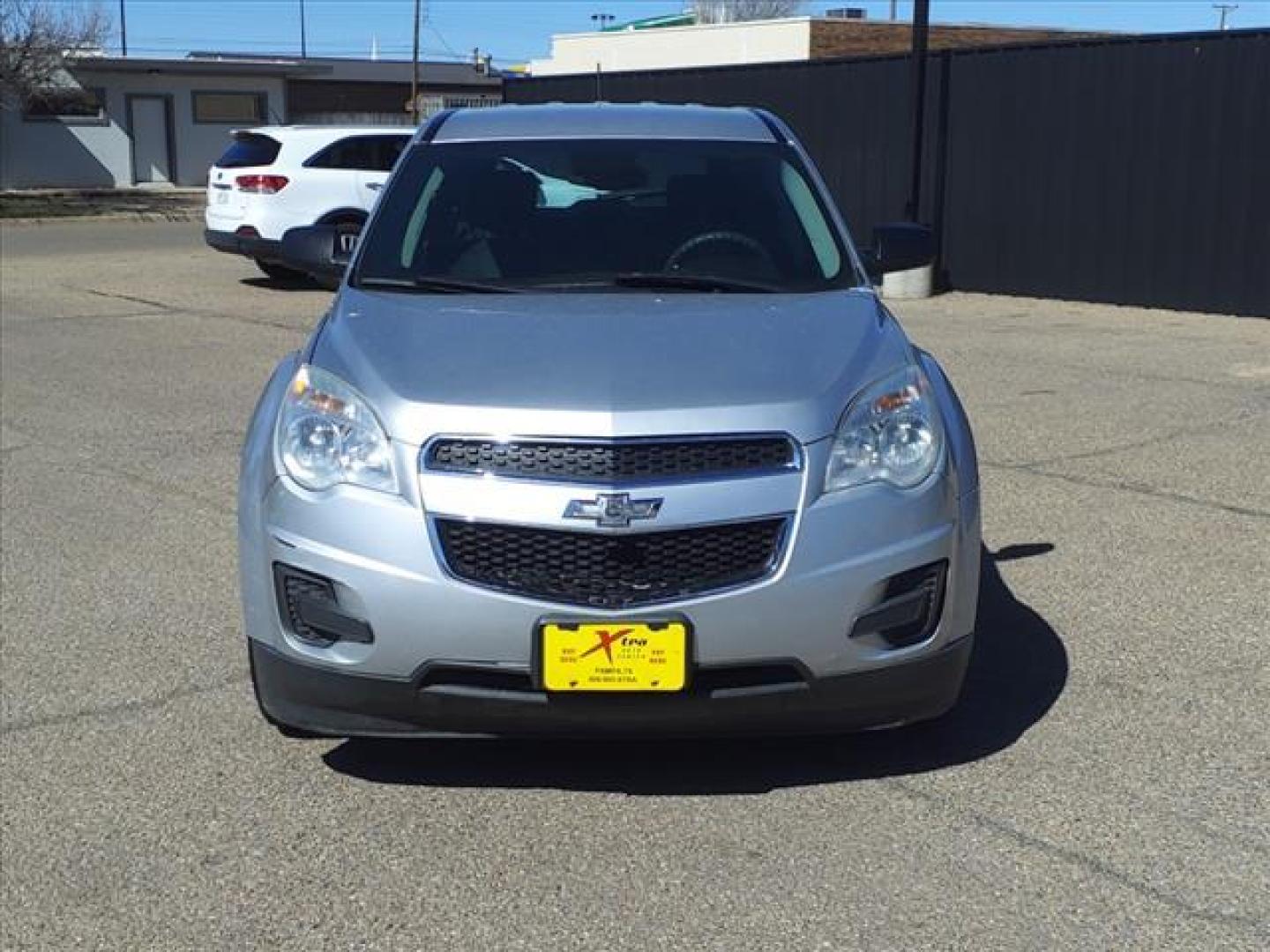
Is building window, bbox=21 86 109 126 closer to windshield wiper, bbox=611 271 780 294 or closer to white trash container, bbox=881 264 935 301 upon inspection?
white trash container, bbox=881 264 935 301

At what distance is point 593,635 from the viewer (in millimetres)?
3701

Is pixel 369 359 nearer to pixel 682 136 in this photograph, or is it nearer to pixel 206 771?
pixel 206 771

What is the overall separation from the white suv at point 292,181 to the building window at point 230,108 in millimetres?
29071

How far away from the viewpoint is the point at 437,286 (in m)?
4.86

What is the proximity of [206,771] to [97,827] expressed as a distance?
39 cm

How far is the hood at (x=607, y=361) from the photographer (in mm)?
3791

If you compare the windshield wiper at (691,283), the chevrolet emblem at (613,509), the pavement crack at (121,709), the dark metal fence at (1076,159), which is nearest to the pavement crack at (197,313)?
the dark metal fence at (1076,159)

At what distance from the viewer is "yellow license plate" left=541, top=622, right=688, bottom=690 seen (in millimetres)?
3697

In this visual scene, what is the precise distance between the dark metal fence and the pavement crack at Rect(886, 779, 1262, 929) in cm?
1156

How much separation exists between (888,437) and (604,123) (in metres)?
2.14

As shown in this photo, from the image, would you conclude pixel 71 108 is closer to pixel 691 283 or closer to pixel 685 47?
pixel 685 47

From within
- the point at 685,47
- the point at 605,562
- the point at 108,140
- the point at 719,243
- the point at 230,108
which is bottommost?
the point at 108,140

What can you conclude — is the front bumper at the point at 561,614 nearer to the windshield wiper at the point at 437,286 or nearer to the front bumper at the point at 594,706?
the front bumper at the point at 594,706

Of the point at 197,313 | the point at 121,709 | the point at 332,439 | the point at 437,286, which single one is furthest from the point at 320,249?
the point at 197,313
